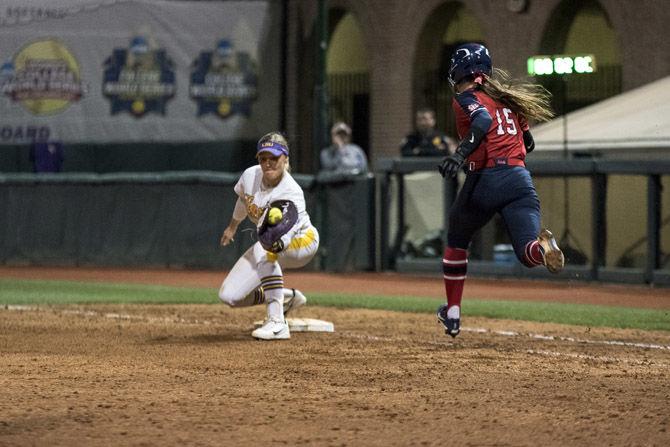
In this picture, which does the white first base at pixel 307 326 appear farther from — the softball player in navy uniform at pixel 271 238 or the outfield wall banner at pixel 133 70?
the outfield wall banner at pixel 133 70

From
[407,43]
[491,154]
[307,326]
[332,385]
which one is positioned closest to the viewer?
[332,385]

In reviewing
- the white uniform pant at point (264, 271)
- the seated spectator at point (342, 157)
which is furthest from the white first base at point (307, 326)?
the seated spectator at point (342, 157)

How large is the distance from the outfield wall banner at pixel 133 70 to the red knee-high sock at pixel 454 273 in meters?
15.7

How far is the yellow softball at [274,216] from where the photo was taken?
9469 mm

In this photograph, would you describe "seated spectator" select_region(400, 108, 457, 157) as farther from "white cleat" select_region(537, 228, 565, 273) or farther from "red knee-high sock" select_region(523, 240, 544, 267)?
"white cleat" select_region(537, 228, 565, 273)

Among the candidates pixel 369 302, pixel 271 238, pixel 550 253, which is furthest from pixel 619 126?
A: pixel 550 253

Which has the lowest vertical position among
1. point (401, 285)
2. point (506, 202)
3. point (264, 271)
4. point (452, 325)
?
point (401, 285)

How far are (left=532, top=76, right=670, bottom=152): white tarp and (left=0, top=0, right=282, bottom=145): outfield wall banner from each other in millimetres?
8899

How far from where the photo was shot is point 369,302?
1370 centimetres

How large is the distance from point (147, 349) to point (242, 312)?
3432 millimetres

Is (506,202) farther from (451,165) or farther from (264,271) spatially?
(264,271)

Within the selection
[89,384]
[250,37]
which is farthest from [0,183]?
[89,384]

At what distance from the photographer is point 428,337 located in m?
10.1

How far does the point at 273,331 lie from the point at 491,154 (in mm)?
2074
